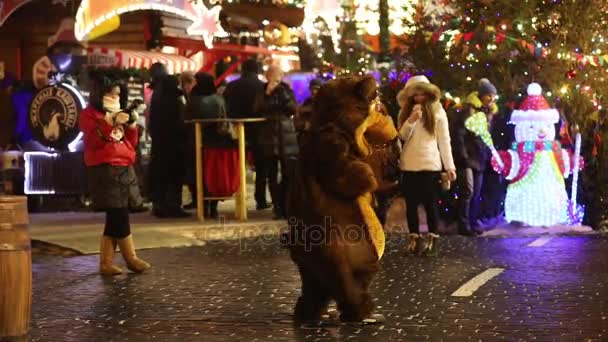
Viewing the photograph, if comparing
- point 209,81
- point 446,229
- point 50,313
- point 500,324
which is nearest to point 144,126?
point 209,81

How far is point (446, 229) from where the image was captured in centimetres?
1470

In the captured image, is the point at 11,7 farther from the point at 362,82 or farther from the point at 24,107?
the point at 362,82

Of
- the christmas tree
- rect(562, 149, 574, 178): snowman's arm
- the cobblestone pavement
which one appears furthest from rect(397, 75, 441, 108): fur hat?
the christmas tree

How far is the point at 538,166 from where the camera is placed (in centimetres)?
1428

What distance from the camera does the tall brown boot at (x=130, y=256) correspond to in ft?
36.0

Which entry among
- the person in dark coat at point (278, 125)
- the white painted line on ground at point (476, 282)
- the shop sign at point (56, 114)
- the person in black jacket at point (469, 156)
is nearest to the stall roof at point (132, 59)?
the shop sign at point (56, 114)

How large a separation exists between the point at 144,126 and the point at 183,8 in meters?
2.34

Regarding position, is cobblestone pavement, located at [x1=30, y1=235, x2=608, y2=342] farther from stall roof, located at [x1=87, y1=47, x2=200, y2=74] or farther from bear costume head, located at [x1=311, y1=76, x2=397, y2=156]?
stall roof, located at [x1=87, y1=47, x2=200, y2=74]

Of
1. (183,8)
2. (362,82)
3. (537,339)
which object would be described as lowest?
(537,339)

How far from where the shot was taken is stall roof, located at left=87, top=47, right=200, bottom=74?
1856cm

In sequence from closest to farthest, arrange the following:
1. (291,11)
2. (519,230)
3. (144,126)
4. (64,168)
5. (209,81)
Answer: (519,230) < (209,81) < (64,168) < (144,126) < (291,11)

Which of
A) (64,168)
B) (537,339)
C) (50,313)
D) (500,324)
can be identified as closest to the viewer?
(537,339)

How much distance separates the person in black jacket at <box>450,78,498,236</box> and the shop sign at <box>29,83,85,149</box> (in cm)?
570

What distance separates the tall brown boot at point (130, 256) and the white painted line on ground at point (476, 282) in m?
3.12
